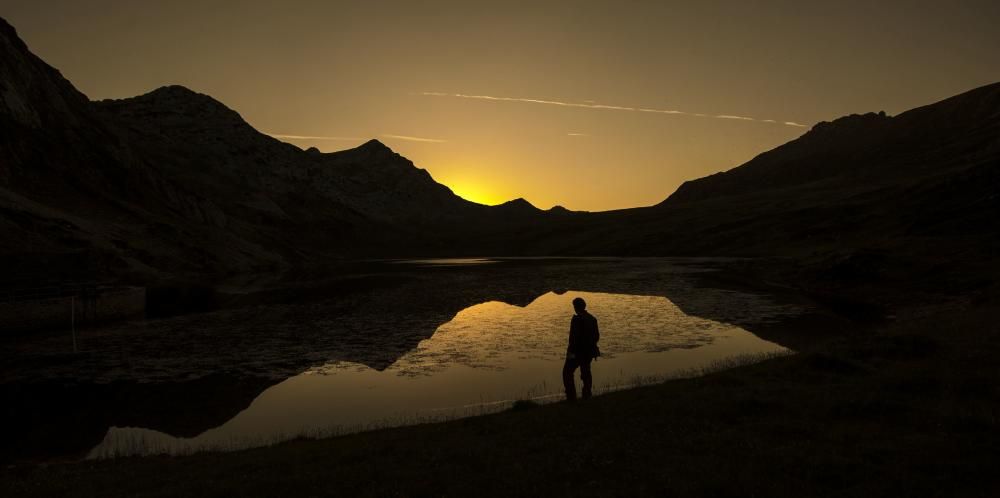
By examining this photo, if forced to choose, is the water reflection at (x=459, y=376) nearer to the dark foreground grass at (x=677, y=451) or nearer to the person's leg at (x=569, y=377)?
the person's leg at (x=569, y=377)

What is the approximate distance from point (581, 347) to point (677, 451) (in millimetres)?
7517

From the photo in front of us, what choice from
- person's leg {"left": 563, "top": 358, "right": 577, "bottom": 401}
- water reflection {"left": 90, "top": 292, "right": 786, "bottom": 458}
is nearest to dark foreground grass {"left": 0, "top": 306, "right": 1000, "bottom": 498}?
person's leg {"left": 563, "top": 358, "right": 577, "bottom": 401}

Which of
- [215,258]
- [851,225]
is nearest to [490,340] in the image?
[215,258]

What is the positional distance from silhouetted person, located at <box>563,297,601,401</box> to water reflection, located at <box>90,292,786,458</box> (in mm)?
3938

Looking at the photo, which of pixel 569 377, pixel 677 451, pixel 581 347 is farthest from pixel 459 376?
pixel 677 451

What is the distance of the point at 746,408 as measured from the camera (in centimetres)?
1753

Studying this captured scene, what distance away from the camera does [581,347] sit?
21.5 m

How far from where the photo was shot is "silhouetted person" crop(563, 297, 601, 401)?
21141mm

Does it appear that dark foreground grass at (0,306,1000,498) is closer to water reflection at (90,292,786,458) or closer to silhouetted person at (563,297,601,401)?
silhouetted person at (563,297,601,401)

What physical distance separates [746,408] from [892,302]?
4518cm

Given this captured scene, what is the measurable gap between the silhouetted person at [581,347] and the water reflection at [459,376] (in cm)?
394

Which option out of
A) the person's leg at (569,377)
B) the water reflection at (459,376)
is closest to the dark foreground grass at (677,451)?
the person's leg at (569,377)

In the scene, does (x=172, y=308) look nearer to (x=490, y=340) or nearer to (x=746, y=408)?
(x=490, y=340)

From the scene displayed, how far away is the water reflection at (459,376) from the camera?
22.9 m
